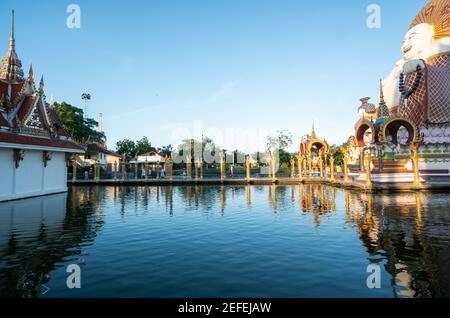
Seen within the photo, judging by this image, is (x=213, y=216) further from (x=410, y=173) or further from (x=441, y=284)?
(x=410, y=173)

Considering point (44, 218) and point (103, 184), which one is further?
point (103, 184)

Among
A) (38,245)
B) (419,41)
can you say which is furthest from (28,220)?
(419,41)

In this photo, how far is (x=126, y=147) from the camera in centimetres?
7925

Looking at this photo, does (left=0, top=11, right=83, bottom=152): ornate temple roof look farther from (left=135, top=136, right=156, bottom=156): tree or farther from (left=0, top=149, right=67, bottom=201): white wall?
(left=135, top=136, right=156, bottom=156): tree

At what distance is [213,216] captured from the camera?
43.7ft

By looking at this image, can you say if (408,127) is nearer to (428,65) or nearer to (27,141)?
(428,65)

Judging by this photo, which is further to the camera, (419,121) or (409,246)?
(419,121)

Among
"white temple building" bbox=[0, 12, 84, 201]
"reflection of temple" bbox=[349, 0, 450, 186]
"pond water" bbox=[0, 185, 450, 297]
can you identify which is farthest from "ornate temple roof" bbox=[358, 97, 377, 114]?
"white temple building" bbox=[0, 12, 84, 201]

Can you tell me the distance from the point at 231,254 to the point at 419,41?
43.4 m

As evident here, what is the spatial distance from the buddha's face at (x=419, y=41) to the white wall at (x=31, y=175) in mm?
A: 43557

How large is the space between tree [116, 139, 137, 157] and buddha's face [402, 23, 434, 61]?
65224 millimetres
